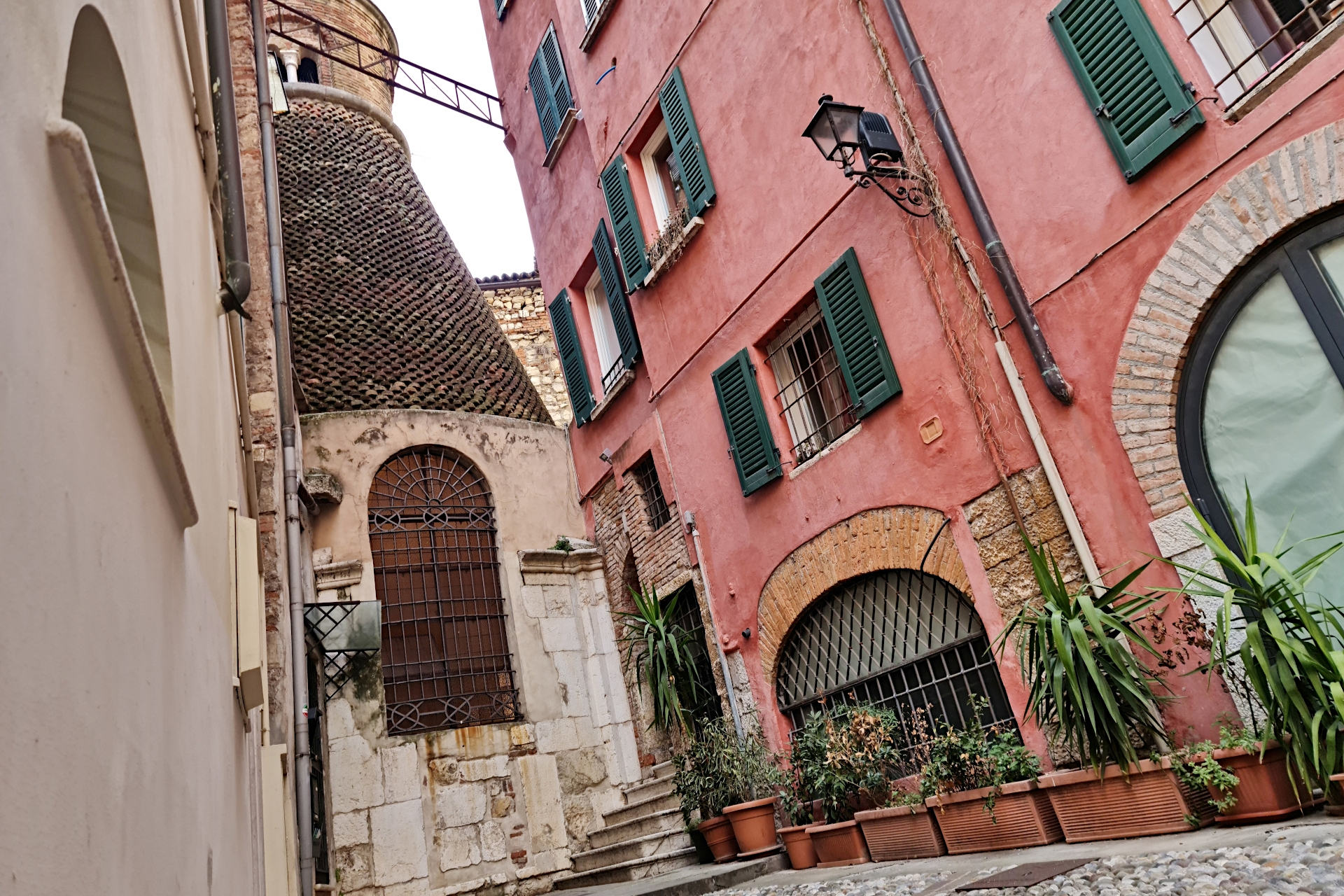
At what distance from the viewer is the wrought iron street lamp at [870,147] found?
6.45 meters

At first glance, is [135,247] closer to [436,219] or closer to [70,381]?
[70,381]

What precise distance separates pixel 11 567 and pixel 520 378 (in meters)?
11.2

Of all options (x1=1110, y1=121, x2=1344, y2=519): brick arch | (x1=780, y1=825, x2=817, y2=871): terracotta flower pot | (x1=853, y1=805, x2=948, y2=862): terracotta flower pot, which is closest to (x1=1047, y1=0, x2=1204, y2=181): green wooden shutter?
(x1=1110, y1=121, x2=1344, y2=519): brick arch

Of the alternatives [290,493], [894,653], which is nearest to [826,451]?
[894,653]

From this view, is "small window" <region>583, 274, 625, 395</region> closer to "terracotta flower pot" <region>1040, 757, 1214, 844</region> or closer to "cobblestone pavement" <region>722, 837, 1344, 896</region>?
"terracotta flower pot" <region>1040, 757, 1214, 844</region>

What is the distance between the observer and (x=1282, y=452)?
492cm

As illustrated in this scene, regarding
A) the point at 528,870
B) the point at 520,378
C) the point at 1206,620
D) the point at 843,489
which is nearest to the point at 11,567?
the point at 1206,620

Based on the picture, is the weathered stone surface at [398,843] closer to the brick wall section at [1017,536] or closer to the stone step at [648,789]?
the stone step at [648,789]

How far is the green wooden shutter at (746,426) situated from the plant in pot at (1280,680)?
12.3 feet

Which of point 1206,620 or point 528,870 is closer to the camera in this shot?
point 1206,620

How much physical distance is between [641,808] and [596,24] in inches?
305

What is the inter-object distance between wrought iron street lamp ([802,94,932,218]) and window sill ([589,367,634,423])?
3.87 meters

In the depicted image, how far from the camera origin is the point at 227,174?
15.3ft

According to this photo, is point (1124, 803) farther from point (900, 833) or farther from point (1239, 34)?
point (1239, 34)
